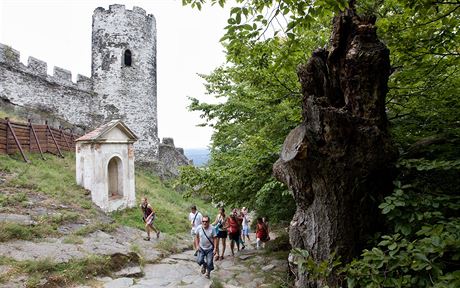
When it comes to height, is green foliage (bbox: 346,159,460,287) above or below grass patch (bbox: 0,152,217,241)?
below

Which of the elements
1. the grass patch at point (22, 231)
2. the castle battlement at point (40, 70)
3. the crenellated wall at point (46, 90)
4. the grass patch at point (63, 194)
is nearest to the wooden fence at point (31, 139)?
the grass patch at point (63, 194)

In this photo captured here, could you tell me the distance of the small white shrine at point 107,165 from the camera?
12.4 m

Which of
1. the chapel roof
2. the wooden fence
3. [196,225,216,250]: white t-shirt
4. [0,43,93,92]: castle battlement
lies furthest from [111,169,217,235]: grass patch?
[0,43,93,92]: castle battlement

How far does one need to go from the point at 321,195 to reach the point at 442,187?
121 centimetres

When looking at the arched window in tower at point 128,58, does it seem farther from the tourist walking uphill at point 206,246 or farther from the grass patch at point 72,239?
the tourist walking uphill at point 206,246

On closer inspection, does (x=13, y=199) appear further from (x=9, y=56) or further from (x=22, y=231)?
(x=9, y=56)

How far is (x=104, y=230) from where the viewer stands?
968 centimetres

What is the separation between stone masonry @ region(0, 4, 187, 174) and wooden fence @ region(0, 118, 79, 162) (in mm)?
4338

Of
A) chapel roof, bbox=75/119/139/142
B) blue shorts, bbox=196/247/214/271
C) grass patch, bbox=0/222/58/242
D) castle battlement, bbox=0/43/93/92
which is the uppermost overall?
castle battlement, bbox=0/43/93/92

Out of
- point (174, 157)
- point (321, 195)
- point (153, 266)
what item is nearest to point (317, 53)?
point (321, 195)

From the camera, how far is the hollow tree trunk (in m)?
3.43

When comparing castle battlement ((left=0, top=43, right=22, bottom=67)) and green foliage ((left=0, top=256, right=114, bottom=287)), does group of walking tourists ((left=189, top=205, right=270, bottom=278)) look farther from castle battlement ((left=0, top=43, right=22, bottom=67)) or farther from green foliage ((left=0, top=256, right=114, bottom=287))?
castle battlement ((left=0, top=43, right=22, bottom=67))

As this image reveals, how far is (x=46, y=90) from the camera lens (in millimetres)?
21219

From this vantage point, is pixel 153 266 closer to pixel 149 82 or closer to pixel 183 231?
pixel 183 231
